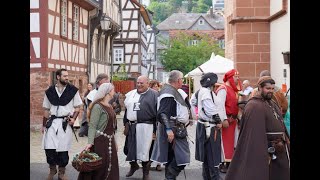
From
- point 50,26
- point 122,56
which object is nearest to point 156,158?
point 50,26

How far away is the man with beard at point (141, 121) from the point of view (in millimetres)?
10227

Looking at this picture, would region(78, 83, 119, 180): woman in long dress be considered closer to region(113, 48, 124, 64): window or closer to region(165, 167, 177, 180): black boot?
region(165, 167, 177, 180): black boot

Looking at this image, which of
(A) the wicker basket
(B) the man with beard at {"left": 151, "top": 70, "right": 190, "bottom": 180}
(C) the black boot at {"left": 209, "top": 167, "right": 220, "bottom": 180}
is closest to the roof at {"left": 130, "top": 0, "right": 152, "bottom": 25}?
(B) the man with beard at {"left": 151, "top": 70, "right": 190, "bottom": 180}

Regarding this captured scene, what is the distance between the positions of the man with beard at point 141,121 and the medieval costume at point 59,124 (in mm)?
1041

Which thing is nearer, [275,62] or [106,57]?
[275,62]

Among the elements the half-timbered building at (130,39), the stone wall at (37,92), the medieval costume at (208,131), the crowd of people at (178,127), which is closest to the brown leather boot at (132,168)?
the crowd of people at (178,127)

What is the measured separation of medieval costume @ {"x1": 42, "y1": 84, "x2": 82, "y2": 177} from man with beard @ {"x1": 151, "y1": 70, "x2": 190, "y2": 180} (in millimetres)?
1527

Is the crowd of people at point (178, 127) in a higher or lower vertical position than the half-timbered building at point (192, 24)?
lower

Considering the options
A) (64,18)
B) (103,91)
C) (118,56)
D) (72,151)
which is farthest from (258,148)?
(118,56)

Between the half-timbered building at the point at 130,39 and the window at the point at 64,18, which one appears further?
the half-timbered building at the point at 130,39

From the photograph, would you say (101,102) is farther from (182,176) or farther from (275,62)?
(275,62)

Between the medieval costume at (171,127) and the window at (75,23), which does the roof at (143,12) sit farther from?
the medieval costume at (171,127)

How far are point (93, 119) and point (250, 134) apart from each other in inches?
89.1

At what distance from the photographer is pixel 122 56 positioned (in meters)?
45.8
